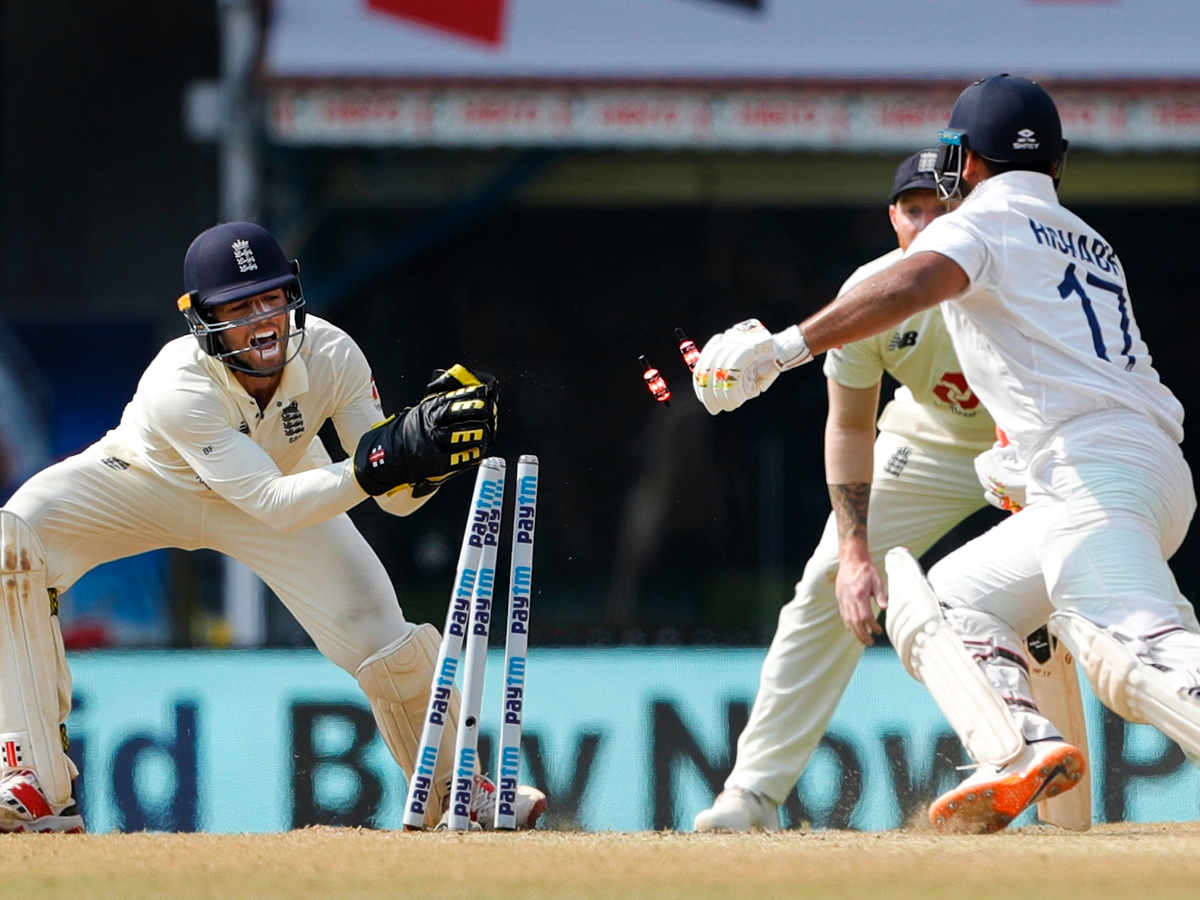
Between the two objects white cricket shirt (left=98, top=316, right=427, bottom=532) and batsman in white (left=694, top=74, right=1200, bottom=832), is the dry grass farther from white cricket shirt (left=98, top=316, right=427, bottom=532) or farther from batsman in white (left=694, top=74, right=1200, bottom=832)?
white cricket shirt (left=98, top=316, right=427, bottom=532)

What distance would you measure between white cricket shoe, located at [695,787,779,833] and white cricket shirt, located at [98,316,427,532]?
43.3 inches

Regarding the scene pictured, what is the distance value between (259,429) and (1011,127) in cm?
188

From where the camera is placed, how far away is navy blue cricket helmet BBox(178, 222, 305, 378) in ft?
14.0

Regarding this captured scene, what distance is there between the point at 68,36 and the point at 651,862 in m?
7.53

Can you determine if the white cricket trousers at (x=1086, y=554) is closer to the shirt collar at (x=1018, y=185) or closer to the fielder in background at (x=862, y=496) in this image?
the shirt collar at (x=1018, y=185)

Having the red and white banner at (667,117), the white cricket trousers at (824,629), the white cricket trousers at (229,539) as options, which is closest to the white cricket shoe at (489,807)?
the white cricket trousers at (229,539)

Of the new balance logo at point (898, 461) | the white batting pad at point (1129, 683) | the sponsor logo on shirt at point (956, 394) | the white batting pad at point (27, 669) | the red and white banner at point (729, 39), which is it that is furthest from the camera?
the red and white banner at point (729, 39)

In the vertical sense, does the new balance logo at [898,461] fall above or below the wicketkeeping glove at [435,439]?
below

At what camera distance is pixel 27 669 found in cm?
428

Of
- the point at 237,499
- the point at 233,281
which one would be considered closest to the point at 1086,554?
the point at 237,499

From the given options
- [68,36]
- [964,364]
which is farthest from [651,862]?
[68,36]

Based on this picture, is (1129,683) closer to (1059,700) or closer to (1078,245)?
(1059,700)

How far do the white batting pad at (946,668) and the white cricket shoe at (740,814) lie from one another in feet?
3.31

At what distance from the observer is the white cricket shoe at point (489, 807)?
4.20m
